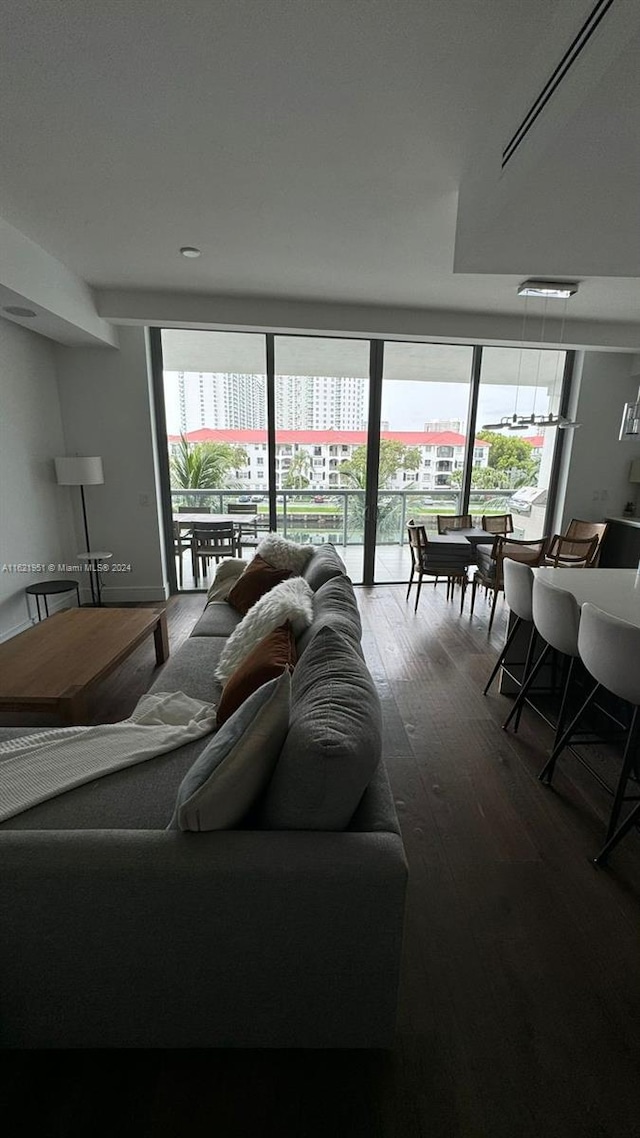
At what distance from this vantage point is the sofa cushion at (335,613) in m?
1.73

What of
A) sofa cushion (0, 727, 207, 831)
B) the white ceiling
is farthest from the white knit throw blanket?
the white ceiling

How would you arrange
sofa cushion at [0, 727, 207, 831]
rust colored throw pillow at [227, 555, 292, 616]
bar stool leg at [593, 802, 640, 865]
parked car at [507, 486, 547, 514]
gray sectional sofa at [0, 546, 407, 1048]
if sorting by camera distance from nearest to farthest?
gray sectional sofa at [0, 546, 407, 1048] < sofa cushion at [0, 727, 207, 831] < bar stool leg at [593, 802, 640, 865] < rust colored throw pillow at [227, 555, 292, 616] < parked car at [507, 486, 547, 514]

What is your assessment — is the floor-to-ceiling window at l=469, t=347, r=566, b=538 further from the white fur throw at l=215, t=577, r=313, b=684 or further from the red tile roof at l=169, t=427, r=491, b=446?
the white fur throw at l=215, t=577, r=313, b=684

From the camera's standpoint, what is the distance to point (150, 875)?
3.25ft

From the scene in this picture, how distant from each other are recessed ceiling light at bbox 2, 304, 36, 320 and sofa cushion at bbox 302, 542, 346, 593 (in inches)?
102

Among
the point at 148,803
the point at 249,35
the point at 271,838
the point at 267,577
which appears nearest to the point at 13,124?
the point at 249,35

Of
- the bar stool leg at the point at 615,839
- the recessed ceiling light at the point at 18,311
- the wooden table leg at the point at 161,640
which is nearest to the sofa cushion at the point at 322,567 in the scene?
the wooden table leg at the point at 161,640

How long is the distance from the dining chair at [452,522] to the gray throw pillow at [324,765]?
4048 mm

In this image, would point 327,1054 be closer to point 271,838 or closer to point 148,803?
point 271,838

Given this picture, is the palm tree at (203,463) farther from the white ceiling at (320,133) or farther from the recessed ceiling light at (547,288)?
the recessed ceiling light at (547,288)

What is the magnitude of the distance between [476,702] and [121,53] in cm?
335

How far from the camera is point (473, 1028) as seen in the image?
1.26 metres

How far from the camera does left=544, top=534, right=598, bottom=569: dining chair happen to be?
4402 mm

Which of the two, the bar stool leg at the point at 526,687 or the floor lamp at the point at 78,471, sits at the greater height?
the floor lamp at the point at 78,471
